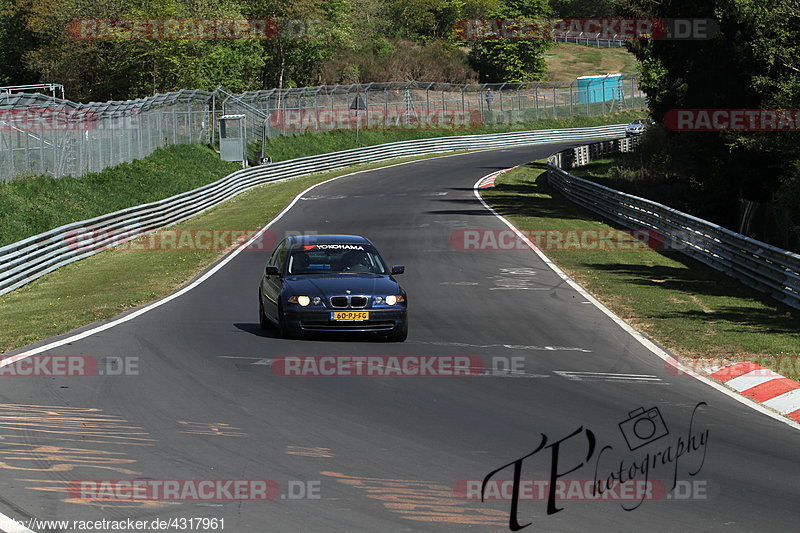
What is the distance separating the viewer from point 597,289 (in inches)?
842

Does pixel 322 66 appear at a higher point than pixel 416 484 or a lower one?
higher

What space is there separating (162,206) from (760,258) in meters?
22.0

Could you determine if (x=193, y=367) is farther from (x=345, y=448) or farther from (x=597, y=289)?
(x=597, y=289)

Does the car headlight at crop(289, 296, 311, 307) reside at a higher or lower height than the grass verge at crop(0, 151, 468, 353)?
higher

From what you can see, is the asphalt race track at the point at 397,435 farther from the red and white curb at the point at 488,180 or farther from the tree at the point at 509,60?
the tree at the point at 509,60

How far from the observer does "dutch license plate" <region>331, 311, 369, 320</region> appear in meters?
14.4

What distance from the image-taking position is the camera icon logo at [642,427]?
9.36 metres

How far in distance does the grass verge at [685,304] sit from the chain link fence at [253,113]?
1619cm

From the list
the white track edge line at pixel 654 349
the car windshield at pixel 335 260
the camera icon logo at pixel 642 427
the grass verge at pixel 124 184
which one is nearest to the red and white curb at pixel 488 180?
the grass verge at pixel 124 184

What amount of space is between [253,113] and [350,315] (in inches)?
1807

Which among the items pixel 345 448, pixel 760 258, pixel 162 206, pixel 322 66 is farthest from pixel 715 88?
pixel 322 66

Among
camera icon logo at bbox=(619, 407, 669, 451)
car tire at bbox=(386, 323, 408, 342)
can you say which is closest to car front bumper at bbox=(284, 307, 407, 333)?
car tire at bbox=(386, 323, 408, 342)

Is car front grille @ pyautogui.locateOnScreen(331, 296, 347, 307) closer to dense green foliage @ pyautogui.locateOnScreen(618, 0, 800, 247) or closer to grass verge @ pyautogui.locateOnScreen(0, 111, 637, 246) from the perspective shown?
dense green foliage @ pyautogui.locateOnScreen(618, 0, 800, 247)

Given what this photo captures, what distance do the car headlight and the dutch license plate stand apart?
398 mm
